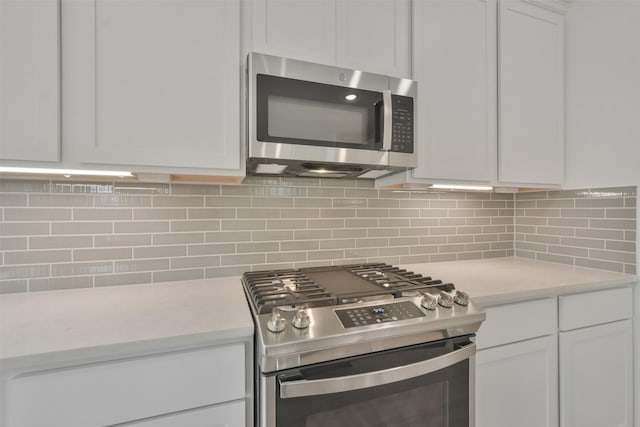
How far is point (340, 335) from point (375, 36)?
122 cm

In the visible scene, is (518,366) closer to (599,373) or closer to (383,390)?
(599,373)

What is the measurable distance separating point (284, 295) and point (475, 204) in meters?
1.48

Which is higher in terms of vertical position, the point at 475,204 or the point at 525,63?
the point at 525,63

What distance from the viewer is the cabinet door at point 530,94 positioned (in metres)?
1.63

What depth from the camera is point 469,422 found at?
111cm

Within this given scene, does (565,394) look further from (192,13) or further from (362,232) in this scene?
(192,13)

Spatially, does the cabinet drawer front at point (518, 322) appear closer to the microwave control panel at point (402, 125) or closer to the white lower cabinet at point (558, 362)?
the white lower cabinet at point (558, 362)

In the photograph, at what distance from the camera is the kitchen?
3.49ft

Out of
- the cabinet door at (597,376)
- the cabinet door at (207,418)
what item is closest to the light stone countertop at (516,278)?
the cabinet door at (597,376)

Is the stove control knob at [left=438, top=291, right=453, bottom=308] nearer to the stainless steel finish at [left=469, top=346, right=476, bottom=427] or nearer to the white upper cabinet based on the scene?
the stainless steel finish at [left=469, top=346, right=476, bottom=427]

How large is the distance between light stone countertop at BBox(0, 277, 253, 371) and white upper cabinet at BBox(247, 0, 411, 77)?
3.21 ft

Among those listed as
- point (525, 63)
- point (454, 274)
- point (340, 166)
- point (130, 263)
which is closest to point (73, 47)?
point (130, 263)

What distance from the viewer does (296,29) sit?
49.9 inches

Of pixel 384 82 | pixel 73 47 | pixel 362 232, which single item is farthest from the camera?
pixel 362 232
